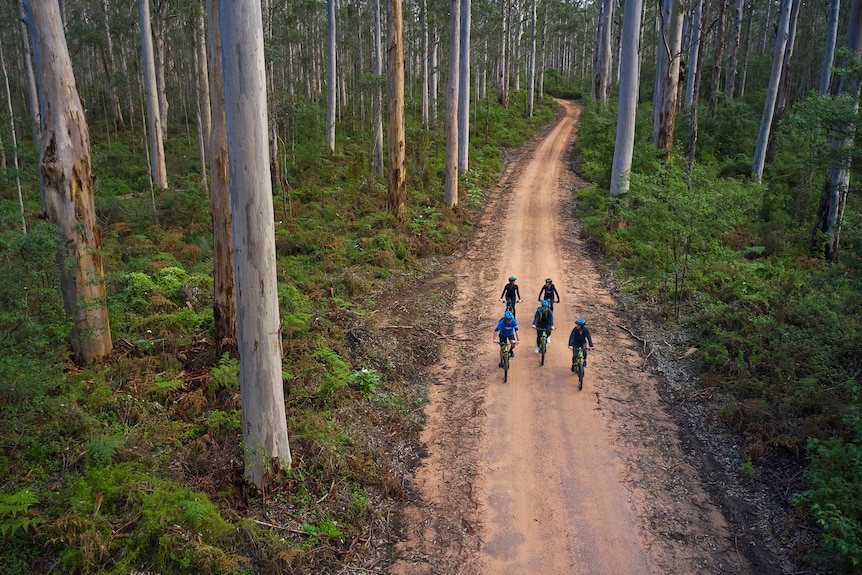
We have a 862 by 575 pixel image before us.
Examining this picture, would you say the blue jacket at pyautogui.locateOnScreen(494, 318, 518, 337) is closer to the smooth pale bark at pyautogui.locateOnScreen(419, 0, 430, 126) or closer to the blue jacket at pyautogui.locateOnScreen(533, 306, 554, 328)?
the blue jacket at pyautogui.locateOnScreen(533, 306, 554, 328)

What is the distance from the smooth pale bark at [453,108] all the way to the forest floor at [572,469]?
9.69 m

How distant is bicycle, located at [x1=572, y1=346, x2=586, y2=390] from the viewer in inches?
395

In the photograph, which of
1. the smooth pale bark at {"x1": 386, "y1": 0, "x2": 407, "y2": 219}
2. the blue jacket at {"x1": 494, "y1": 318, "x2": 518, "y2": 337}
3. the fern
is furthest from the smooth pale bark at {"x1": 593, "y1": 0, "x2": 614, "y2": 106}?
the fern

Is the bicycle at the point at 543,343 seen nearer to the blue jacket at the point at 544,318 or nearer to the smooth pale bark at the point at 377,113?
the blue jacket at the point at 544,318

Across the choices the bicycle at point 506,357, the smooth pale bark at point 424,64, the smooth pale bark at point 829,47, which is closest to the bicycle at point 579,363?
the bicycle at point 506,357

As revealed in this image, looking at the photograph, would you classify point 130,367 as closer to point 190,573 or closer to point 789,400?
point 190,573

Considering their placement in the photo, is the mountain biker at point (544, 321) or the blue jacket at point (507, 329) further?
the mountain biker at point (544, 321)

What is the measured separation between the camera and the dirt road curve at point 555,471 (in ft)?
21.6

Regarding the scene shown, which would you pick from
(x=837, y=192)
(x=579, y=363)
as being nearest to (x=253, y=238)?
Result: (x=579, y=363)

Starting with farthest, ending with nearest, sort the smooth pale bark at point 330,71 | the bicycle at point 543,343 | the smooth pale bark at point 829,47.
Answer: the smooth pale bark at point 330,71 < the smooth pale bark at point 829,47 < the bicycle at point 543,343

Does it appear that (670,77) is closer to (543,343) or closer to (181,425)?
(543,343)

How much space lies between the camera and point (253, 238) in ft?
20.6

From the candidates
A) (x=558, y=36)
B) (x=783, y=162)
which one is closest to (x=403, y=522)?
(x=783, y=162)

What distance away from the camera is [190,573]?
218 inches
